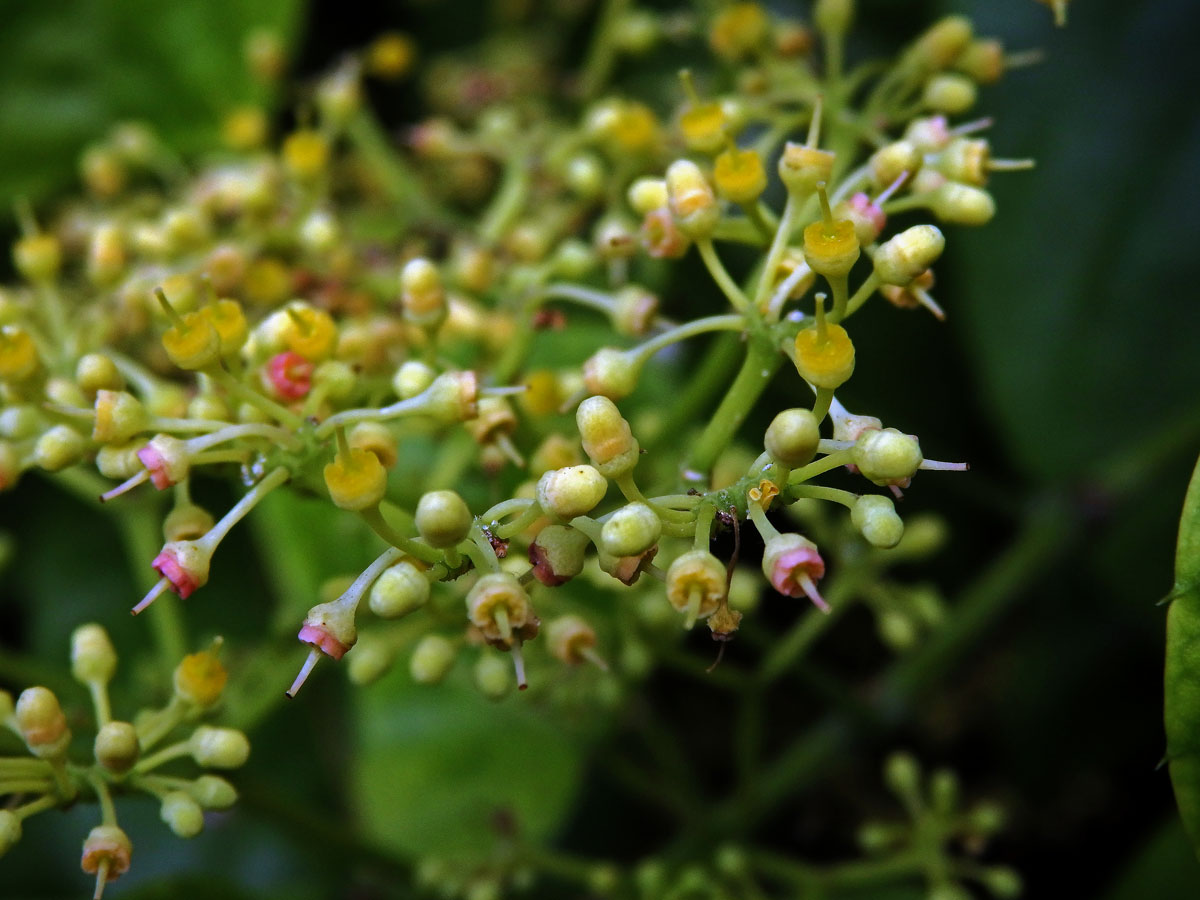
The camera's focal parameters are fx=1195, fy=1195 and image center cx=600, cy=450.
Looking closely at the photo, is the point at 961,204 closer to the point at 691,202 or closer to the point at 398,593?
the point at 691,202

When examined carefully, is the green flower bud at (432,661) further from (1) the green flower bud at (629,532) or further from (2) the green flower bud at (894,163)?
(2) the green flower bud at (894,163)

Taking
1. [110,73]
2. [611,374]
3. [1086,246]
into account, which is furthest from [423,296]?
[110,73]

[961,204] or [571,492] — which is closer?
[571,492]

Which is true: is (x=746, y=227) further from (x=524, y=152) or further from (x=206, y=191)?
(x=206, y=191)

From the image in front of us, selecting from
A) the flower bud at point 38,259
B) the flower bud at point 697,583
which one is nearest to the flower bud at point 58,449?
the flower bud at point 38,259

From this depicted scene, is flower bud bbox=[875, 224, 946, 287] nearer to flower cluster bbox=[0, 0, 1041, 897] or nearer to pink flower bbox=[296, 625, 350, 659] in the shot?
flower cluster bbox=[0, 0, 1041, 897]

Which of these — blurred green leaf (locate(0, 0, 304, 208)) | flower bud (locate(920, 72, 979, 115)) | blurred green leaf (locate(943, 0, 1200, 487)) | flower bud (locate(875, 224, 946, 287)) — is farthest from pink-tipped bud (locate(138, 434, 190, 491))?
blurred green leaf (locate(0, 0, 304, 208))
